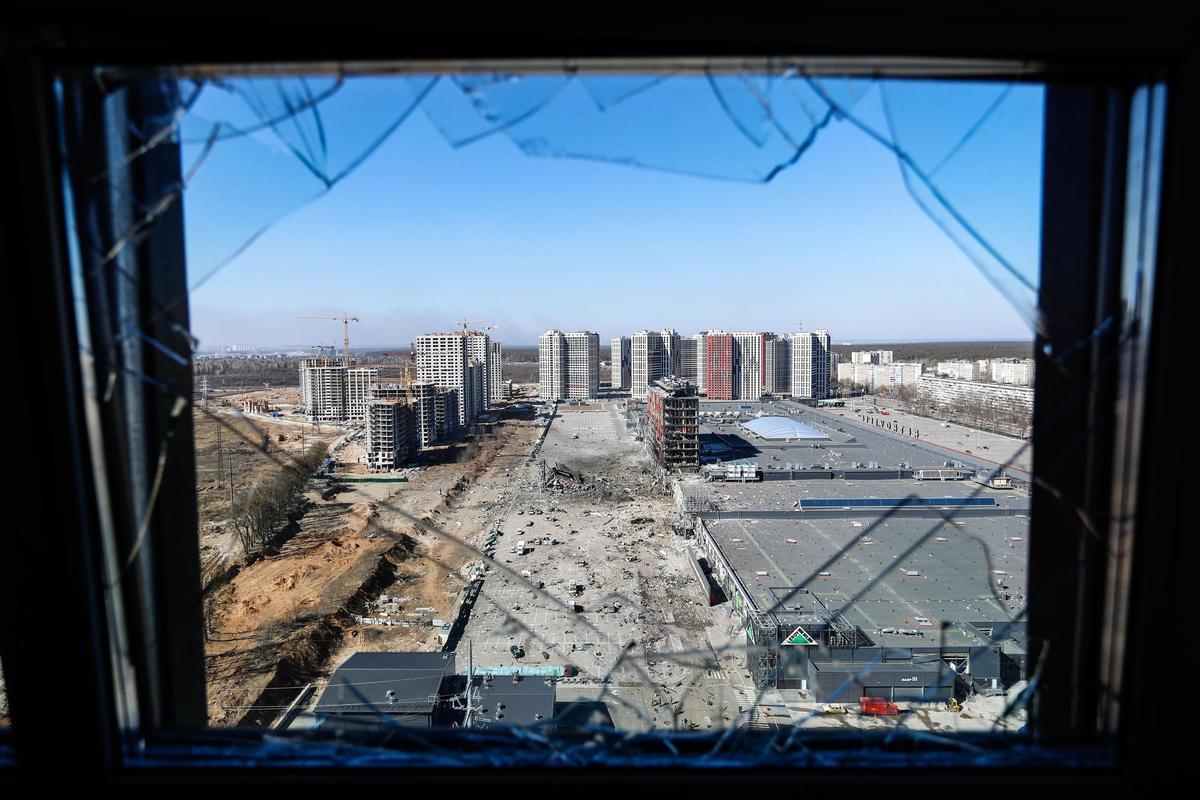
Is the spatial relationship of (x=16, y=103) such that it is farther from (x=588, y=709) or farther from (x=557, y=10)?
(x=588, y=709)

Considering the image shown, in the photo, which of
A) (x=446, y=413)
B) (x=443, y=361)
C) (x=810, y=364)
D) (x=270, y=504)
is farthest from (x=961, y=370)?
(x=270, y=504)

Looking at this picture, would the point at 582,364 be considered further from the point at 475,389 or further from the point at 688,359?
the point at 475,389

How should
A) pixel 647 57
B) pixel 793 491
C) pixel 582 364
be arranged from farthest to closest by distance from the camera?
pixel 582 364 → pixel 793 491 → pixel 647 57

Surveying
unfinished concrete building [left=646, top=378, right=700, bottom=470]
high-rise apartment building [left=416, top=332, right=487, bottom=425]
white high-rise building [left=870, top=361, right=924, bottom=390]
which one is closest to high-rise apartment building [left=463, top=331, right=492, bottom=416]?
high-rise apartment building [left=416, top=332, right=487, bottom=425]

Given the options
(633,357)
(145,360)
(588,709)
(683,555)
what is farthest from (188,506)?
(633,357)

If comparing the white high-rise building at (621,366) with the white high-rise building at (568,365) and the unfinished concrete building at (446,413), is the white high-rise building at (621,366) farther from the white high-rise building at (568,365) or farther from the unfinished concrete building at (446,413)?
the unfinished concrete building at (446,413)
